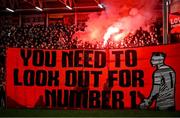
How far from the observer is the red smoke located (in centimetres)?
1798

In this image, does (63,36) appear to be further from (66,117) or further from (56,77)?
(66,117)

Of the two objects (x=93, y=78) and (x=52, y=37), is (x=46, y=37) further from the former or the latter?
(x=93, y=78)

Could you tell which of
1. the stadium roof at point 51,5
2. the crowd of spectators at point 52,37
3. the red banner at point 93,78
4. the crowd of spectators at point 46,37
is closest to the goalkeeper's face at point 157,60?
the red banner at point 93,78

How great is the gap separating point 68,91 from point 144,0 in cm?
973

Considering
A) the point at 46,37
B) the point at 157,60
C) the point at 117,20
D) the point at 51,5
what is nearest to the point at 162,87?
the point at 157,60

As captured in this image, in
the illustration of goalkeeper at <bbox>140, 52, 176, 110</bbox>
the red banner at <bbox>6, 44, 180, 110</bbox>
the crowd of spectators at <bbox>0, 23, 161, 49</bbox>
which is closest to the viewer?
the illustration of goalkeeper at <bbox>140, 52, 176, 110</bbox>

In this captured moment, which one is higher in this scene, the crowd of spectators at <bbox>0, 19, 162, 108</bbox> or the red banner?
the crowd of spectators at <bbox>0, 19, 162, 108</bbox>

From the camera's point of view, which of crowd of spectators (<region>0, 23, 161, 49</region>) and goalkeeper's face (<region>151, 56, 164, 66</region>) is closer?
goalkeeper's face (<region>151, 56, 164, 66</region>)

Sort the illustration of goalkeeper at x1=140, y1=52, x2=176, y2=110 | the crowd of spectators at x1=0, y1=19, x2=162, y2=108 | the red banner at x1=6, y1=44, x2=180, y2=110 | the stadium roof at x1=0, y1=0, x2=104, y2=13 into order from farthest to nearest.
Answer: the stadium roof at x1=0, y1=0, x2=104, y2=13, the crowd of spectators at x1=0, y1=19, x2=162, y2=108, the red banner at x1=6, y1=44, x2=180, y2=110, the illustration of goalkeeper at x1=140, y1=52, x2=176, y2=110

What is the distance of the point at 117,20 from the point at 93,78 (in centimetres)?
943

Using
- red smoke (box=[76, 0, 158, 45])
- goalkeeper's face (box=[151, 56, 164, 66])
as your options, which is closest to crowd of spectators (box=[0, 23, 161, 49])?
red smoke (box=[76, 0, 158, 45])

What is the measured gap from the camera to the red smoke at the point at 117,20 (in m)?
18.0

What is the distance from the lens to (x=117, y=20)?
18766 mm

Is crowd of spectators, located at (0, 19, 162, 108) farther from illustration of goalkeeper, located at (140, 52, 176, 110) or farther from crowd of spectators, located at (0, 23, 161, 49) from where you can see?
illustration of goalkeeper, located at (140, 52, 176, 110)
